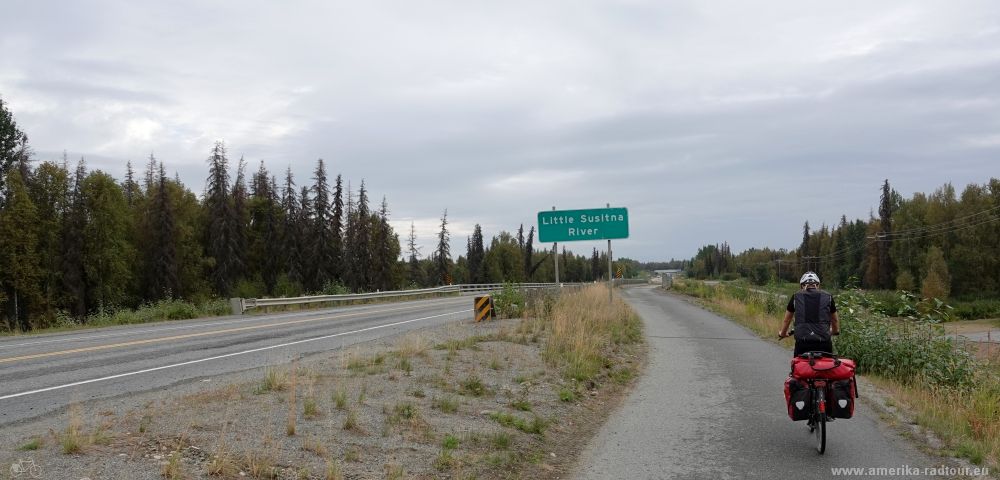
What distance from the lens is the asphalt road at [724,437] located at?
261 inches

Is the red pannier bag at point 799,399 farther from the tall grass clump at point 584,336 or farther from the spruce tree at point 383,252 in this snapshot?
the spruce tree at point 383,252

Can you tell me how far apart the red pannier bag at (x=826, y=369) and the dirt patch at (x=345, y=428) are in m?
2.59

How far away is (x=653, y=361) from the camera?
49.5 feet

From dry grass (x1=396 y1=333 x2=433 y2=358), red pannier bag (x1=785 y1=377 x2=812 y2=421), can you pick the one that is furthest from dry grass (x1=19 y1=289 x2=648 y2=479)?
red pannier bag (x1=785 y1=377 x2=812 y2=421)

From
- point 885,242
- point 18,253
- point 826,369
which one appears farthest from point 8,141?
point 885,242

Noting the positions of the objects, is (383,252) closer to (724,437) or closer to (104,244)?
(104,244)

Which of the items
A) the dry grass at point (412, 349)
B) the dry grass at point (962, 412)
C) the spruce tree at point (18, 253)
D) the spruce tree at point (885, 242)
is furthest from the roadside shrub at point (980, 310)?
the spruce tree at point (18, 253)

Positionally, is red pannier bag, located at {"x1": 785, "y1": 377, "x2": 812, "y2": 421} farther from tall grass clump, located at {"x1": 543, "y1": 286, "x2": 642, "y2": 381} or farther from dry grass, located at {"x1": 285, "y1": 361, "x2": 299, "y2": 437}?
dry grass, located at {"x1": 285, "y1": 361, "x2": 299, "y2": 437}

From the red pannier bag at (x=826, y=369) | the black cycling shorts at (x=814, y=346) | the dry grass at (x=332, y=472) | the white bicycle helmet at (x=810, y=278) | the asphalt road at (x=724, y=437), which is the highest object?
the white bicycle helmet at (x=810, y=278)

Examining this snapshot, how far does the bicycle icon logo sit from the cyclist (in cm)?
741

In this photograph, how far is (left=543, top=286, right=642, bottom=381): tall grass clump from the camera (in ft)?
40.8

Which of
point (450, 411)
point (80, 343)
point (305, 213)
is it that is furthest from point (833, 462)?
point (305, 213)

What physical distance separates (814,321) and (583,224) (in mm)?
18310

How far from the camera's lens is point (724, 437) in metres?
7.88
